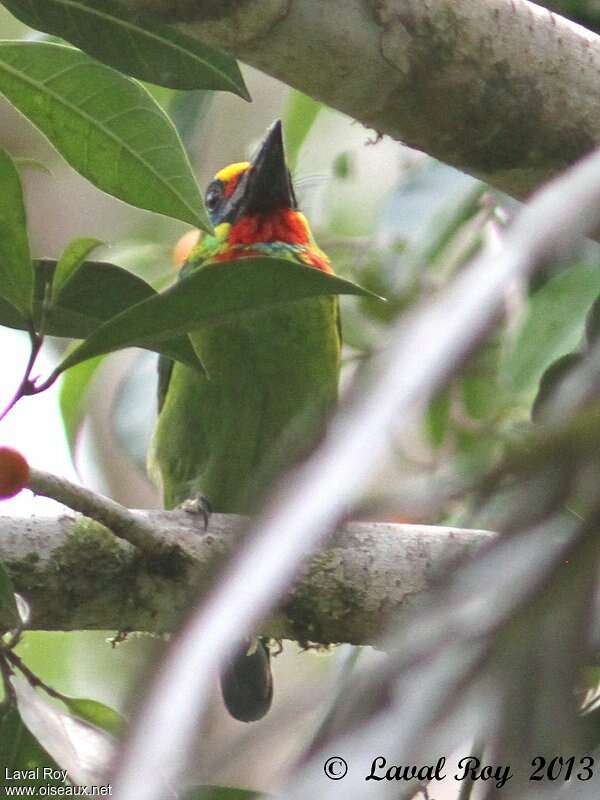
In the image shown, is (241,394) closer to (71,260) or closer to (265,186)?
(265,186)

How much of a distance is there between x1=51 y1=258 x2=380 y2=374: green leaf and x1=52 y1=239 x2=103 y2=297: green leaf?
0.10 m

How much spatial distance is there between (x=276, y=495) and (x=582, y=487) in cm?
13

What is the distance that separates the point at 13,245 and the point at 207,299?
22 centimetres

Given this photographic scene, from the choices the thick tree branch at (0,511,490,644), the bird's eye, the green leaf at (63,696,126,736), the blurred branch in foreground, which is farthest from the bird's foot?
the bird's eye

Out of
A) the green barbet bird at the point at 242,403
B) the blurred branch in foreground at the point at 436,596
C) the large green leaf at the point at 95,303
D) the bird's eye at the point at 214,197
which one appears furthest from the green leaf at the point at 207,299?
the bird's eye at the point at 214,197

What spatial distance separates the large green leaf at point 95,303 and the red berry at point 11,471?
266 millimetres

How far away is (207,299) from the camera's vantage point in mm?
1304

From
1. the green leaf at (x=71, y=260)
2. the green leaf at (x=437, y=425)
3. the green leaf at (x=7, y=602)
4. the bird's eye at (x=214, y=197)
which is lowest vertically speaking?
the green leaf at (x=437, y=425)

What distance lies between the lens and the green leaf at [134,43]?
1347mm

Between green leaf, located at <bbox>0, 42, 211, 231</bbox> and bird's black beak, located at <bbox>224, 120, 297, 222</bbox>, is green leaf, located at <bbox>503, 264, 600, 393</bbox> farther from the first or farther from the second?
bird's black beak, located at <bbox>224, 120, 297, 222</bbox>

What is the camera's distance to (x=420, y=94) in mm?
1507

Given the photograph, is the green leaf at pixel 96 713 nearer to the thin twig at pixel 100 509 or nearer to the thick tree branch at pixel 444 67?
the thin twig at pixel 100 509

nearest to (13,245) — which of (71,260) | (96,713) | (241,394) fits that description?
(71,260)

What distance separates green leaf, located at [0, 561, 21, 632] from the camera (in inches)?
50.9
